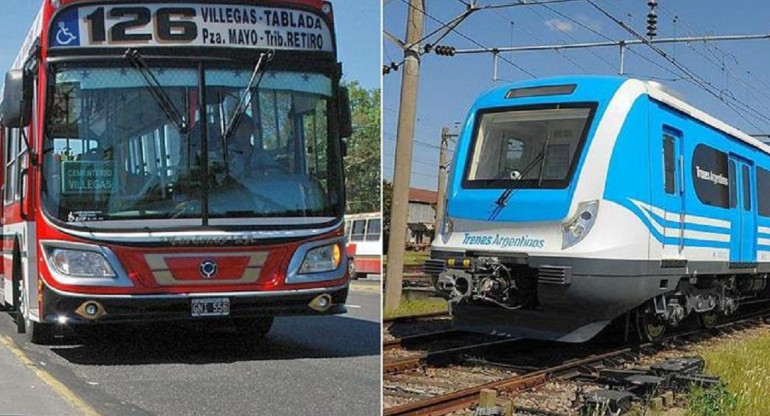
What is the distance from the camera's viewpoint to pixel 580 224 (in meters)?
6.18

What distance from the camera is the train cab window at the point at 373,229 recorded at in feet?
6.77

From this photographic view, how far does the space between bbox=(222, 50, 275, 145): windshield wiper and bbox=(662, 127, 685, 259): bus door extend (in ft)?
16.7

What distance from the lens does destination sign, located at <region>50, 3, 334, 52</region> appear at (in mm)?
2236

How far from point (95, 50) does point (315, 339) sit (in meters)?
1.03

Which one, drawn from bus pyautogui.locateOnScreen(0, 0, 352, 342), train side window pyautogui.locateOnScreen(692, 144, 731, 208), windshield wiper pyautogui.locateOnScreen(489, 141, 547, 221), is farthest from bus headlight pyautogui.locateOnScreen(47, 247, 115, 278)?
train side window pyautogui.locateOnScreen(692, 144, 731, 208)

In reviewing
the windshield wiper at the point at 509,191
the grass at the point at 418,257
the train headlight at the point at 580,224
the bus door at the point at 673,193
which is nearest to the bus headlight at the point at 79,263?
the grass at the point at 418,257

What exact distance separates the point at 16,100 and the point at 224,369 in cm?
81

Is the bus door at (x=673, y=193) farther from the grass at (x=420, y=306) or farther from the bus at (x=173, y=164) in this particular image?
the bus at (x=173, y=164)

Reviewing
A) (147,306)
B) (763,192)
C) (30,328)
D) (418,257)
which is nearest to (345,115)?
(147,306)

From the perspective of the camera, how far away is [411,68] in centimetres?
279

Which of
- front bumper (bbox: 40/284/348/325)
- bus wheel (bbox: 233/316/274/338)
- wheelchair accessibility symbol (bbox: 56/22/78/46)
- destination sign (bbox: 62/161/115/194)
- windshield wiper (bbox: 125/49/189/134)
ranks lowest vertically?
bus wheel (bbox: 233/316/274/338)

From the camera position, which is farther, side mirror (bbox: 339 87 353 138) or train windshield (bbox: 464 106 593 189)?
train windshield (bbox: 464 106 593 189)

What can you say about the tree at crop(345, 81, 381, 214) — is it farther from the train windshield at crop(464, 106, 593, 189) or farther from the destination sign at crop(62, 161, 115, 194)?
the train windshield at crop(464, 106, 593, 189)

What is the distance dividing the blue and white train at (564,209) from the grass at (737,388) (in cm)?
72
